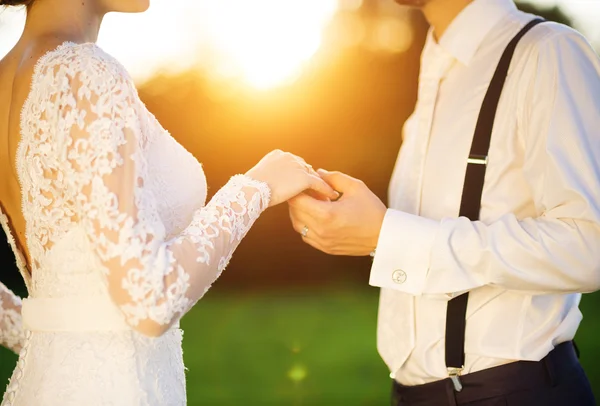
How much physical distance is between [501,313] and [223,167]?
1218 cm

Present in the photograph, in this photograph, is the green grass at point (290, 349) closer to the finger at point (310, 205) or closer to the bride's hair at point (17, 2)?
the finger at point (310, 205)

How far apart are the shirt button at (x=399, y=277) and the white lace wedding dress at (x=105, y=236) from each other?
1.34 ft

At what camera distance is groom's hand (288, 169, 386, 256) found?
233 centimetres

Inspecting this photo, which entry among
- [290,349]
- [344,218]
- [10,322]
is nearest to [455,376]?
[344,218]

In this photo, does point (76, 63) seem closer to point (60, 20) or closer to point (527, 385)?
point (60, 20)

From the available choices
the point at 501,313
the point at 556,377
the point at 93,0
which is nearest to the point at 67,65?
the point at 93,0

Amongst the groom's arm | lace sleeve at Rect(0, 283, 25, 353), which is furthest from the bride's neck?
the groom's arm

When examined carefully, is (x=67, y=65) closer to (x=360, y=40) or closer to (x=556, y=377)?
(x=556, y=377)

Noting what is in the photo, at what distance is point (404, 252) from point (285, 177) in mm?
406

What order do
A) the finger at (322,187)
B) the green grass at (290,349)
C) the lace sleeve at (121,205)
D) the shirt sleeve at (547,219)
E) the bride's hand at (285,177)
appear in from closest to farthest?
the lace sleeve at (121,205) → the shirt sleeve at (547,219) → the bride's hand at (285,177) → the finger at (322,187) → the green grass at (290,349)

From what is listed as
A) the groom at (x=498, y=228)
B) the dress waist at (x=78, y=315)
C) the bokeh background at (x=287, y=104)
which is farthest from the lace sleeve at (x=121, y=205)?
the bokeh background at (x=287, y=104)

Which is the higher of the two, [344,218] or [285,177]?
[285,177]

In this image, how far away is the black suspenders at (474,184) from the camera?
2170 millimetres

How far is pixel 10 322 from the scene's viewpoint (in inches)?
103
